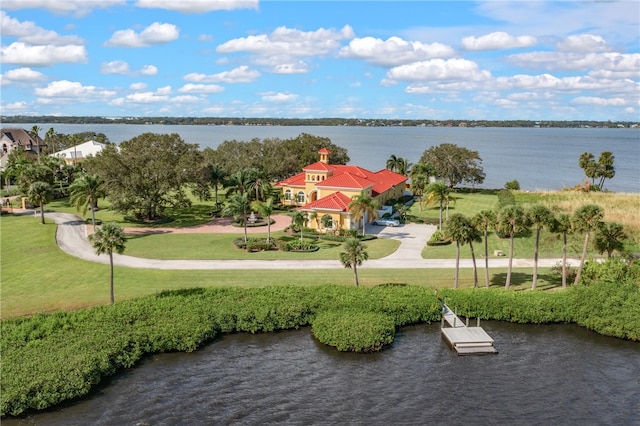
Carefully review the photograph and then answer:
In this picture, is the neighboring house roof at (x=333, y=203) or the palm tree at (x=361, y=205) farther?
the neighboring house roof at (x=333, y=203)

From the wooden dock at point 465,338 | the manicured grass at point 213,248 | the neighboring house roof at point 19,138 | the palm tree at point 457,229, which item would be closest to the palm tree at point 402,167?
the manicured grass at point 213,248

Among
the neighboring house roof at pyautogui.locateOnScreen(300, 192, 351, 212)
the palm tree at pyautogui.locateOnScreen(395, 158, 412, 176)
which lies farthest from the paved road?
the palm tree at pyautogui.locateOnScreen(395, 158, 412, 176)

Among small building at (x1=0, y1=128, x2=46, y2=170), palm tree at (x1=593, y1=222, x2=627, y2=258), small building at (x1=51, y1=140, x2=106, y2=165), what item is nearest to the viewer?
palm tree at (x1=593, y1=222, x2=627, y2=258)

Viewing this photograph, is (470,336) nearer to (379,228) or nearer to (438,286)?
(438,286)

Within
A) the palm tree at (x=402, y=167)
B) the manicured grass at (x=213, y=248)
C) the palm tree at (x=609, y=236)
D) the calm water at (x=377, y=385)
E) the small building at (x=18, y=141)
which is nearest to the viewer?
the calm water at (x=377, y=385)

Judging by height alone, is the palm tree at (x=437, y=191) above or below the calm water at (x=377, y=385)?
above

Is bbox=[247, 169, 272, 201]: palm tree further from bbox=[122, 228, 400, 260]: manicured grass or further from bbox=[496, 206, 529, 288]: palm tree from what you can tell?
bbox=[496, 206, 529, 288]: palm tree

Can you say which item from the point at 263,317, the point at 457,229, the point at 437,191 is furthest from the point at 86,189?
the point at 457,229

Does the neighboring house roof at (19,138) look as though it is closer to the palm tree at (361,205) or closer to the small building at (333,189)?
the small building at (333,189)
